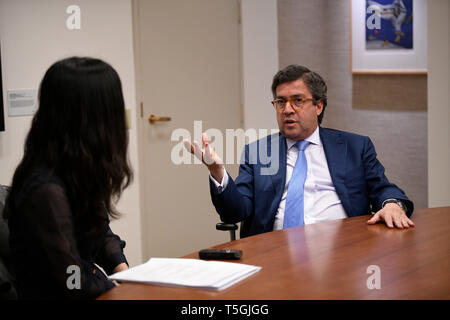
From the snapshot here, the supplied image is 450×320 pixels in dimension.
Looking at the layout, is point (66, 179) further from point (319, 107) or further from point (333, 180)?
point (319, 107)

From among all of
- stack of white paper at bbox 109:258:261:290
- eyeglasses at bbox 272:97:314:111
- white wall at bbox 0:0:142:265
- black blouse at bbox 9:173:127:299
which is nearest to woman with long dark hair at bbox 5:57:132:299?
black blouse at bbox 9:173:127:299

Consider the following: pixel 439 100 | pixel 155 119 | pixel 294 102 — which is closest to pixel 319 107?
pixel 294 102

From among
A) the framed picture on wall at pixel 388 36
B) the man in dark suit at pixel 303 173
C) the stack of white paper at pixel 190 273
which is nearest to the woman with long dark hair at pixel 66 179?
the stack of white paper at pixel 190 273

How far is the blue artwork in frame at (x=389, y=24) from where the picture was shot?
13.4 feet

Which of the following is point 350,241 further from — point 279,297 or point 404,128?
point 404,128

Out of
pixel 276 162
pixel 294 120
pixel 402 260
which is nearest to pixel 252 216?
pixel 276 162

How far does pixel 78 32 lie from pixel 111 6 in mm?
281

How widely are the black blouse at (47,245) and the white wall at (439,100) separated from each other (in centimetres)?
265

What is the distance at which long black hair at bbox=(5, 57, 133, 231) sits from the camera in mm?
1510

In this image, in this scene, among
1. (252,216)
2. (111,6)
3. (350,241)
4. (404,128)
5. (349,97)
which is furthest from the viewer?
(349,97)

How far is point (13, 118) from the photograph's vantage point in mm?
3504

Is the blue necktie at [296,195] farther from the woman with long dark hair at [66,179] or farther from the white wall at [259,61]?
the white wall at [259,61]

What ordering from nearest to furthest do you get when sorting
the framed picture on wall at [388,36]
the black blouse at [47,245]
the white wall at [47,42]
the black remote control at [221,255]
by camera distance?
the black blouse at [47,245]
the black remote control at [221,255]
the white wall at [47,42]
the framed picture on wall at [388,36]

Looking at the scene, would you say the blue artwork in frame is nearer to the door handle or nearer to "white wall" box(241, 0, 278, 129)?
"white wall" box(241, 0, 278, 129)
